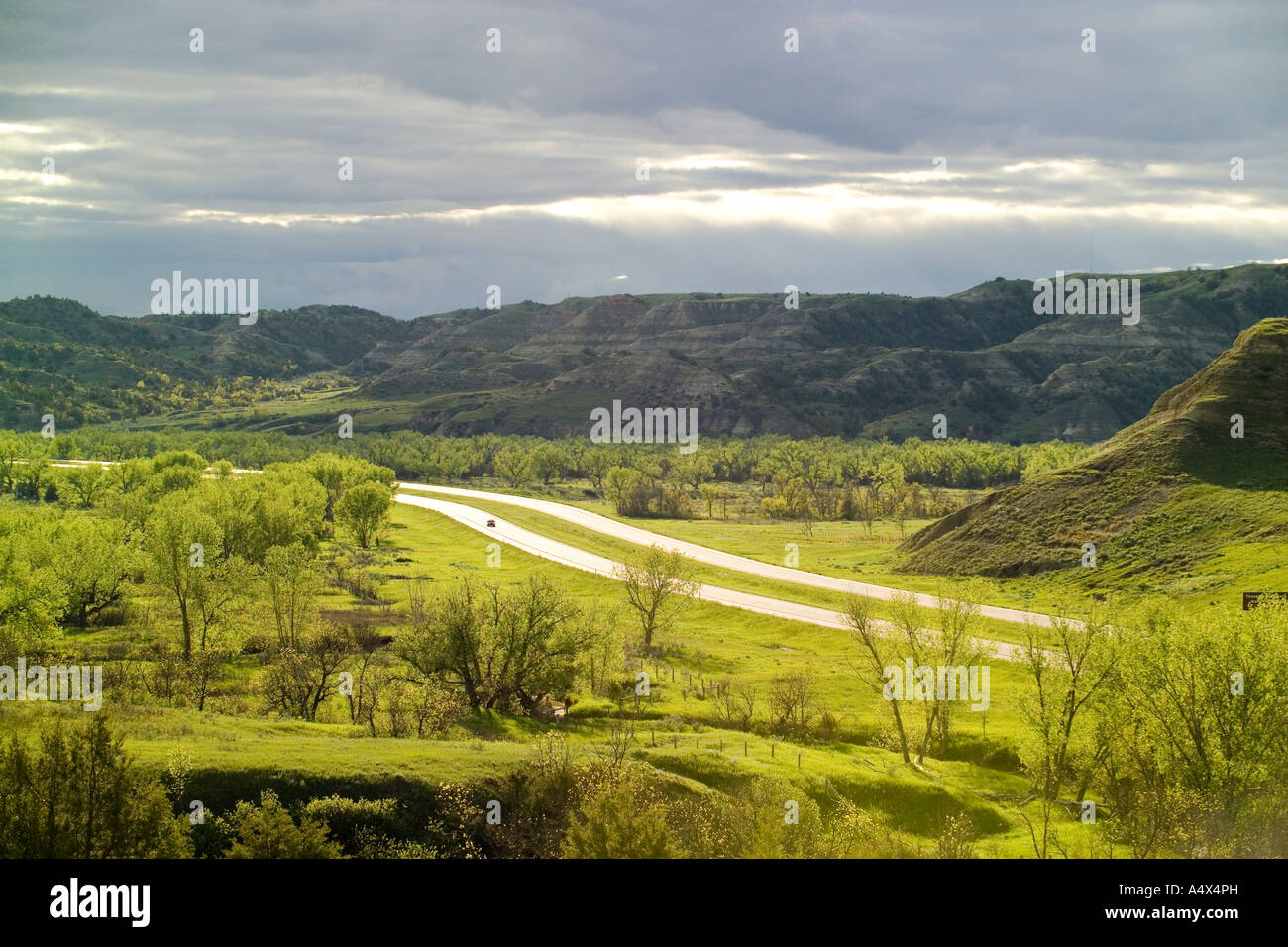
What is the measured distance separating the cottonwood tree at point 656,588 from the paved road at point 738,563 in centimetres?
1028

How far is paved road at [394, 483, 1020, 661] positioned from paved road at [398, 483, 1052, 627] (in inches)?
175

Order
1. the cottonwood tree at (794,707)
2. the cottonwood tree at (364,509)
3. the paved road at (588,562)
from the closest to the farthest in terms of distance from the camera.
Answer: the cottonwood tree at (794,707)
the paved road at (588,562)
the cottonwood tree at (364,509)

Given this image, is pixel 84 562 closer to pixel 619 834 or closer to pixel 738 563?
pixel 738 563

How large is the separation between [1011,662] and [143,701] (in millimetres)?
67467

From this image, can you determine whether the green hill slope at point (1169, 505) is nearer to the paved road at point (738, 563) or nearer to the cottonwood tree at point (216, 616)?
the paved road at point (738, 563)

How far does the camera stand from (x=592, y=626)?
75.6 metres

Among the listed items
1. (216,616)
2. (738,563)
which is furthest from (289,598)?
(738,563)

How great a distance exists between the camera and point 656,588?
102 m

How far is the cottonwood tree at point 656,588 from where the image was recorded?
9981 centimetres

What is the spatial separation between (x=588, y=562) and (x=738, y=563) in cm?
2189

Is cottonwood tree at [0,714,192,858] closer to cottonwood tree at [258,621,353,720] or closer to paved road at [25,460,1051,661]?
cottonwood tree at [258,621,353,720]

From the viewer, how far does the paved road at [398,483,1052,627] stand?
9906 cm

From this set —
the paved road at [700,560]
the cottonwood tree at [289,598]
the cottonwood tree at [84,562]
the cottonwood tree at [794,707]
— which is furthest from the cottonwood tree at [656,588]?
the cottonwood tree at [84,562]
